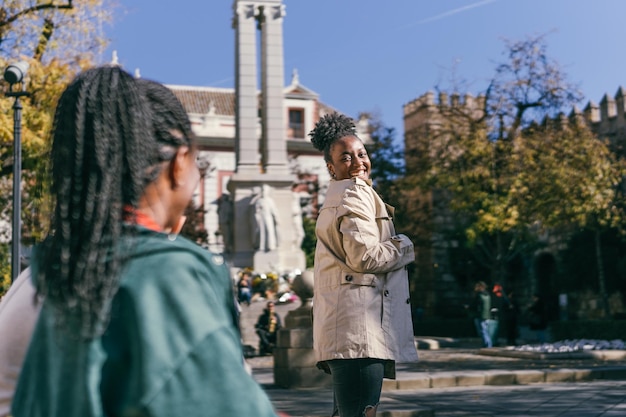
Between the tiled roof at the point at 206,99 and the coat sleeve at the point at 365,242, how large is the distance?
5856cm

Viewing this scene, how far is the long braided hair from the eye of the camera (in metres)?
1.46

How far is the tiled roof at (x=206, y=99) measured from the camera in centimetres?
6316

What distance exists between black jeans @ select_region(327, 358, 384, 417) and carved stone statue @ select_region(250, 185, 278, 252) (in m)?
23.9

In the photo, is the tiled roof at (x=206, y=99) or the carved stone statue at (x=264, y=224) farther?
the tiled roof at (x=206, y=99)

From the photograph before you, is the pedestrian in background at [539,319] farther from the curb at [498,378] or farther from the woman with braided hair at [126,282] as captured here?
the woman with braided hair at [126,282]

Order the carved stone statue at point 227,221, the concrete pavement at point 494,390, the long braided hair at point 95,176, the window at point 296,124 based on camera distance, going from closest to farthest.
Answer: the long braided hair at point 95,176 → the concrete pavement at point 494,390 → the carved stone statue at point 227,221 → the window at point 296,124

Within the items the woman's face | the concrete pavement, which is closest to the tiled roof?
the concrete pavement

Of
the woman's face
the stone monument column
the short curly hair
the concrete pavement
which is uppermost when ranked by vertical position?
the stone monument column

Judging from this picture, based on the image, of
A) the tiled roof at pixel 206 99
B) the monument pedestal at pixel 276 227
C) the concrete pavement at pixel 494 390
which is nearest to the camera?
the concrete pavement at pixel 494 390

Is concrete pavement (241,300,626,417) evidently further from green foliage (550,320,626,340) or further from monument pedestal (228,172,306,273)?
monument pedestal (228,172,306,273)

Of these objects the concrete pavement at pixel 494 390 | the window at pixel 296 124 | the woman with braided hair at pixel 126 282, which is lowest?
the concrete pavement at pixel 494 390

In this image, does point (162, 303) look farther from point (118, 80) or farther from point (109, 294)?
point (118, 80)

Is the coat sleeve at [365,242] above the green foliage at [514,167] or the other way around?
the other way around

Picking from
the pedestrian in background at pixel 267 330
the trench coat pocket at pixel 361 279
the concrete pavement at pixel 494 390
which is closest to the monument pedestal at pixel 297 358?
the concrete pavement at pixel 494 390
